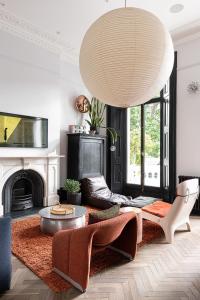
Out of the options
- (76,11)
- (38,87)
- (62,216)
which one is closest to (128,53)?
(62,216)

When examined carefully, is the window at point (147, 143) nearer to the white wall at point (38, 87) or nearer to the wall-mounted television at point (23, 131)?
the white wall at point (38, 87)

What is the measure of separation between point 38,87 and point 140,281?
14.1ft

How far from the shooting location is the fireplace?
15.2 ft

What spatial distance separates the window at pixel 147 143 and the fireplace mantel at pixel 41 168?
6.86ft

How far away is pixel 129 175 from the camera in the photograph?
649 cm

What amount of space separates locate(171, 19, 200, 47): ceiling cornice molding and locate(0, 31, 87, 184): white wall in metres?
2.61

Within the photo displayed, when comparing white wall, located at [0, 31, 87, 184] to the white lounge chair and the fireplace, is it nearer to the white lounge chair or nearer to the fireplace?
the fireplace

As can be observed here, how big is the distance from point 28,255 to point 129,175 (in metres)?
4.11

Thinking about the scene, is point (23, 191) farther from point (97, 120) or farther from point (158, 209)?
point (158, 209)

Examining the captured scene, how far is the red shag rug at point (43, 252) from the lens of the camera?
2.33 meters

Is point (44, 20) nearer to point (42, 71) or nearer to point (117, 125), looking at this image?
point (42, 71)

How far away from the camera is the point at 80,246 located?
207 cm

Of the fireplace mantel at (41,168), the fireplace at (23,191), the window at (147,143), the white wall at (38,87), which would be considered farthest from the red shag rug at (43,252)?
the window at (147,143)

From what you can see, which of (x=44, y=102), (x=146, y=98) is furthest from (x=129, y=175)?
(x=146, y=98)
